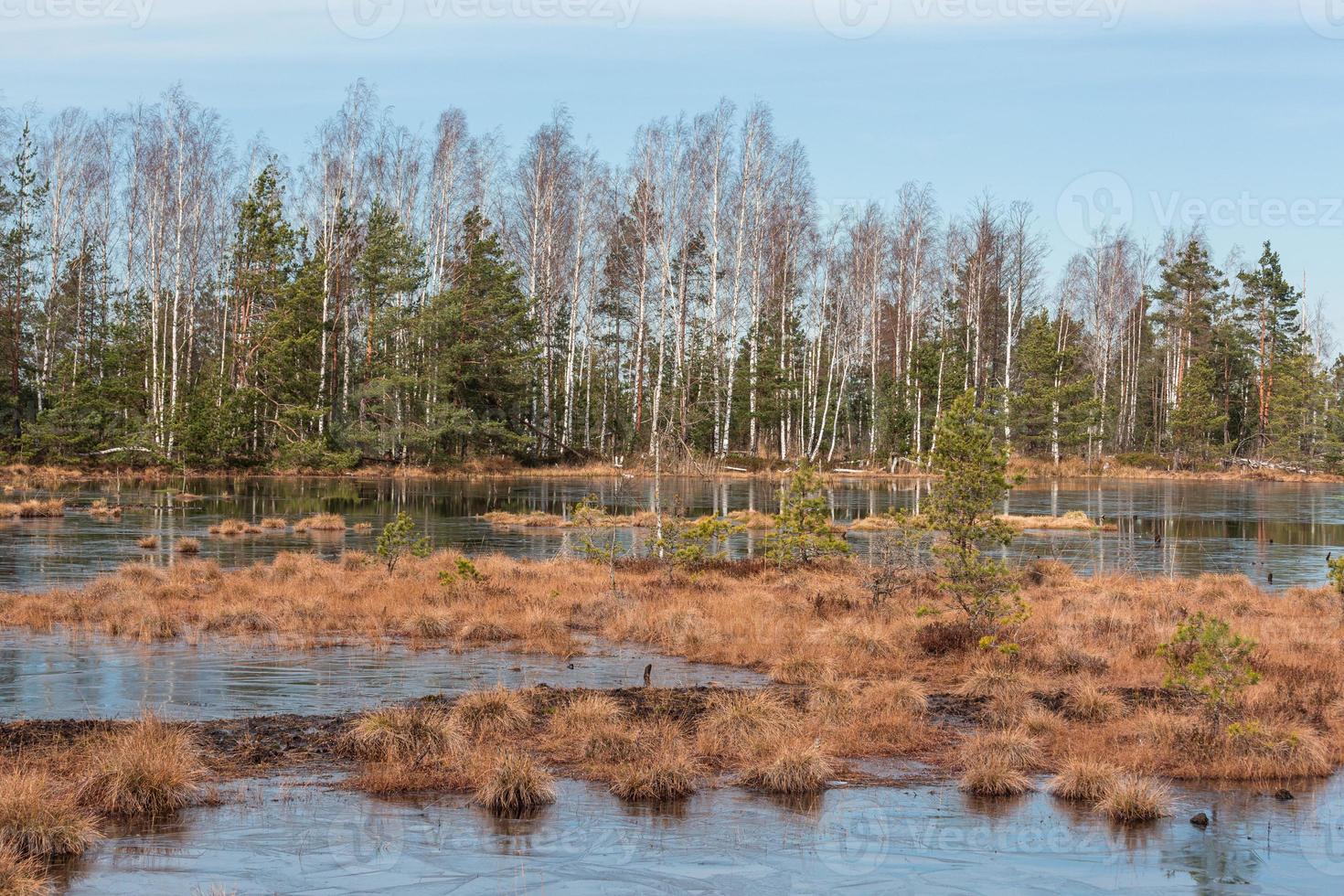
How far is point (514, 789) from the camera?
32.2 feet

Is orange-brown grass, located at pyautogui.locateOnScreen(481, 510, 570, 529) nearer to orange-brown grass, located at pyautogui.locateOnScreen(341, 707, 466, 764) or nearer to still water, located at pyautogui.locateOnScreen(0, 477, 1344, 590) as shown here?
still water, located at pyautogui.locateOnScreen(0, 477, 1344, 590)

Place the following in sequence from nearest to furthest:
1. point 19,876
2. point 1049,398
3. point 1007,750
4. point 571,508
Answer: point 19,876 < point 1007,750 < point 571,508 < point 1049,398

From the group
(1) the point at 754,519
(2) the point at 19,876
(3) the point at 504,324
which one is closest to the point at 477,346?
(3) the point at 504,324

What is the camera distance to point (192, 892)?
766cm

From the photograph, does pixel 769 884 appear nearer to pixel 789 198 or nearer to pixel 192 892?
pixel 192 892

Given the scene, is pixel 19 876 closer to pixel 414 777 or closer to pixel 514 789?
pixel 414 777

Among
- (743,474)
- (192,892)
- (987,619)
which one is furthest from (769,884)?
(743,474)

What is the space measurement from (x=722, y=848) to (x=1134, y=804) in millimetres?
3582

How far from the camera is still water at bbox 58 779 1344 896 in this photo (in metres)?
8.20

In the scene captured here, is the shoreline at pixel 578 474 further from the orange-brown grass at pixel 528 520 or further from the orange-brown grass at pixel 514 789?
the orange-brown grass at pixel 514 789

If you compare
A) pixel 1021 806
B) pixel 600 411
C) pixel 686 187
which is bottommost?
pixel 1021 806

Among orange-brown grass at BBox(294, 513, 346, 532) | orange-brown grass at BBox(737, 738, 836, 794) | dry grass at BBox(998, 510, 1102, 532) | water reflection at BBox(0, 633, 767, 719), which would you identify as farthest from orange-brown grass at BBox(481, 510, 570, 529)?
orange-brown grass at BBox(737, 738, 836, 794)

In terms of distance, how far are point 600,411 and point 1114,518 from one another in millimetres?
39185

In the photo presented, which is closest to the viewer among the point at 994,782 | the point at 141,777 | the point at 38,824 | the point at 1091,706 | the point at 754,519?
the point at 38,824
